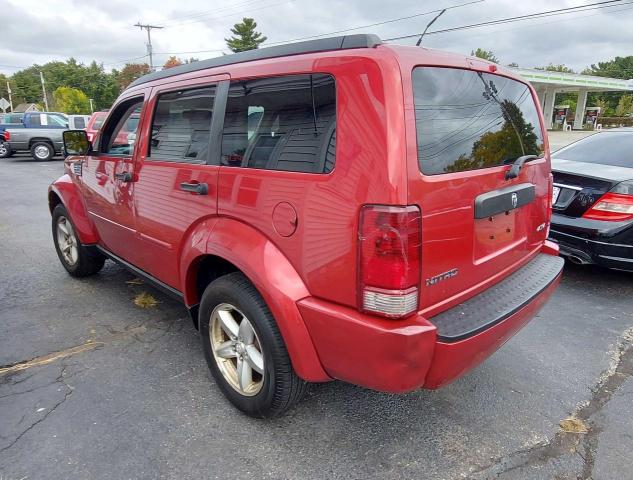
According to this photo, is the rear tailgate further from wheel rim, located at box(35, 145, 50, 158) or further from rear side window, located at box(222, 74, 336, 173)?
wheel rim, located at box(35, 145, 50, 158)

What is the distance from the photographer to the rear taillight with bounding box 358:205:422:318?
1.84m

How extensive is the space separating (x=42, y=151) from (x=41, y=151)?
3 centimetres

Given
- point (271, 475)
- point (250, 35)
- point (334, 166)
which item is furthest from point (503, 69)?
point (250, 35)

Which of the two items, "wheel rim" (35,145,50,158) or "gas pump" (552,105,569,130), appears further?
"gas pump" (552,105,569,130)

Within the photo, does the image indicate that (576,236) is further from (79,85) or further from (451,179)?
(79,85)

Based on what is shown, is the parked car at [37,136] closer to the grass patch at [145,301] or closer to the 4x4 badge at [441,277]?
the grass patch at [145,301]

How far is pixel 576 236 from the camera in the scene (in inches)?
168

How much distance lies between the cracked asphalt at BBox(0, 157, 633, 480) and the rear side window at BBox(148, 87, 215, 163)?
1.41 metres

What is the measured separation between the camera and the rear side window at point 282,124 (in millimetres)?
2045

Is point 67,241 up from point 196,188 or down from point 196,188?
down

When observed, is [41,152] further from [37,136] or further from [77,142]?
[77,142]

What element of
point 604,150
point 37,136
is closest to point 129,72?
point 37,136

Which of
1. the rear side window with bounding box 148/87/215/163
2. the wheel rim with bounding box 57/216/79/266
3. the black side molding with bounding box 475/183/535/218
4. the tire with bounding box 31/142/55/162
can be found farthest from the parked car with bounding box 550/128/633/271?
the tire with bounding box 31/142/55/162

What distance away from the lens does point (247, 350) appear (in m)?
2.51
